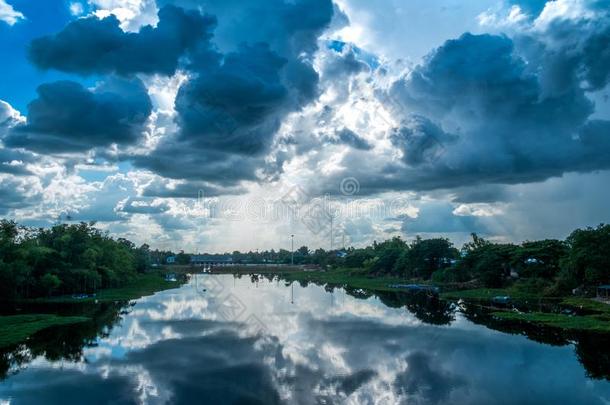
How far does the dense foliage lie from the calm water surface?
15962mm

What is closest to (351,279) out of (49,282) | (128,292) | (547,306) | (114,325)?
(128,292)

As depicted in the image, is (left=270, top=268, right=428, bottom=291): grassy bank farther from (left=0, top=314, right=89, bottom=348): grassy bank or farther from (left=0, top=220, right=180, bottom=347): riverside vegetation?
(left=0, top=314, right=89, bottom=348): grassy bank

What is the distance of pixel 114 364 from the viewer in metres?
29.9

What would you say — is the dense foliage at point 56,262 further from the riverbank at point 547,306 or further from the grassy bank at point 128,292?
the riverbank at point 547,306

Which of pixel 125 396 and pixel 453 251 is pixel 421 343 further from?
pixel 453 251

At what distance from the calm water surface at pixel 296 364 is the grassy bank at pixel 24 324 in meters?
1.44

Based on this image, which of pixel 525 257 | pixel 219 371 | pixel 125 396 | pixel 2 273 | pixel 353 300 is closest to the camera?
pixel 125 396

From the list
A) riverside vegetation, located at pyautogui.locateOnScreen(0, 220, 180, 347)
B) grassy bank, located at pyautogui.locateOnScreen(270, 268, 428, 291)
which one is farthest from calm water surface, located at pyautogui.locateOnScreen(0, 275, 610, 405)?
grassy bank, located at pyautogui.locateOnScreen(270, 268, 428, 291)

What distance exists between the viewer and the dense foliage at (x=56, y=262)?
189 feet

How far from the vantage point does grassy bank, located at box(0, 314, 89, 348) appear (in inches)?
1402

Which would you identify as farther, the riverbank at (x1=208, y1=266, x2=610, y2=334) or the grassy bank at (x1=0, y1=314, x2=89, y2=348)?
the riverbank at (x1=208, y1=266, x2=610, y2=334)

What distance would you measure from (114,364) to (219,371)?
683 cm

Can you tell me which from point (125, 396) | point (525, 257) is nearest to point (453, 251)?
point (525, 257)

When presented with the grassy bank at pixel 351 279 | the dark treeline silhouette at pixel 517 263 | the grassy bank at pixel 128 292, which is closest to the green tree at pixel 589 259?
the dark treeline silhouette at pixel 517 263
